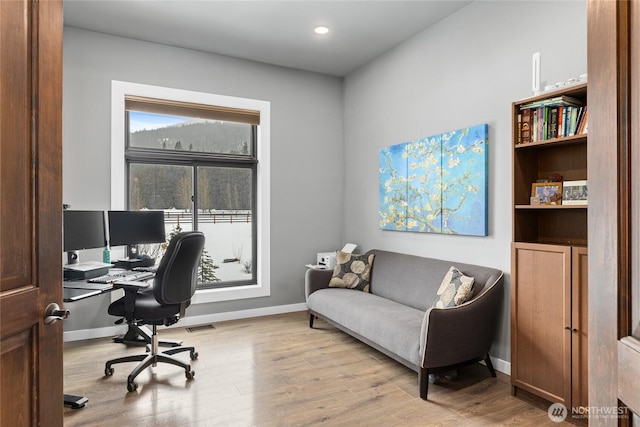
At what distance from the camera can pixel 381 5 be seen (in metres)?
3.24

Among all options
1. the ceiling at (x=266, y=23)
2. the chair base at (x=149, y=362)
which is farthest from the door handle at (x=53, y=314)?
the ceiling at (x=266, y=23)

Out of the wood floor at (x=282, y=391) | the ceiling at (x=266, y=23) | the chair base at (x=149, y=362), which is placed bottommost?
the wood floor at (x=282, y=391)

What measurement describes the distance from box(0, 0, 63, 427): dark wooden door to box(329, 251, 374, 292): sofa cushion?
3023 mm

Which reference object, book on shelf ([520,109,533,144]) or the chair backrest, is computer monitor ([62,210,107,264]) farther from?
book on shelf ([520,109,533,144])

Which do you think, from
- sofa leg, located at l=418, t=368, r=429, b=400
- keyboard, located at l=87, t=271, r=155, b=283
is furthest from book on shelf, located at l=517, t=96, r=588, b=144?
keyboard, located at l=87, t=271, r=155, b=283

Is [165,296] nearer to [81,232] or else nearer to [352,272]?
[81,232]

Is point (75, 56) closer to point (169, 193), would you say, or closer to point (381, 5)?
point (169, 193)

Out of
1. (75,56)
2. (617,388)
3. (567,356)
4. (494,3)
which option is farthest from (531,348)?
(75,56)

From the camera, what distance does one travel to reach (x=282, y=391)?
262cm

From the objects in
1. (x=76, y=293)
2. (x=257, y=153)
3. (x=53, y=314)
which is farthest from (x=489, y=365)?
(x=257, y=153)

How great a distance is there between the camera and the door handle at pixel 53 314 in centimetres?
117

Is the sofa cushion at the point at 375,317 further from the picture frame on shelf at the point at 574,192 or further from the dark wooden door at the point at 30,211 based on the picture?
the dark wooden door at the point at 30,211

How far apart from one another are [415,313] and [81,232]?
2.89 metres

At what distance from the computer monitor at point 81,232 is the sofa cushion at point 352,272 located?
7.57ft
